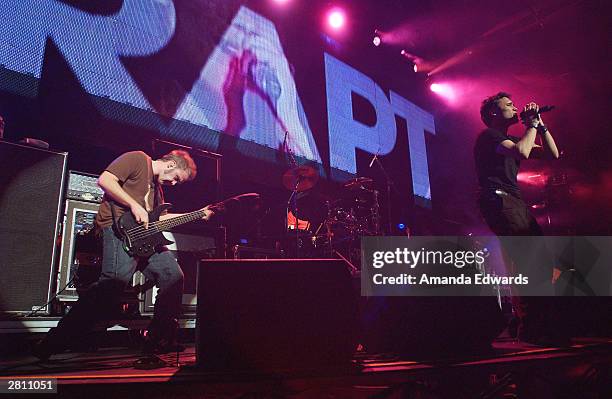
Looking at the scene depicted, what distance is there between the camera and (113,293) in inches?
97.3

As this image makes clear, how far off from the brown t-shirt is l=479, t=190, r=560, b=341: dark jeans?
2359 mm

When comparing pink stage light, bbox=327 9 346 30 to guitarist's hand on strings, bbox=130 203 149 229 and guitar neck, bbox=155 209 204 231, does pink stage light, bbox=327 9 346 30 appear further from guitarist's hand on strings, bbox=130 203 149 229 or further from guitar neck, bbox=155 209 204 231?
guitarist's hand on strings, bbox=130 203 149 229

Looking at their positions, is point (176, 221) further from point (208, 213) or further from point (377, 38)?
point (377, 38)

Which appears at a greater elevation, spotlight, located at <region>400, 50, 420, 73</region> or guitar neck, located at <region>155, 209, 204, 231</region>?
spotlight, located at <region>400, 50, 420, 73</region>

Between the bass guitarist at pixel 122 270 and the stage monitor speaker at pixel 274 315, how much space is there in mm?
1063

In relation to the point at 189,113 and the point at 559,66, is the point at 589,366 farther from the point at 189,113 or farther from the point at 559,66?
the point at 559,66

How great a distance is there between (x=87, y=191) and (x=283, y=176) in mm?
2402

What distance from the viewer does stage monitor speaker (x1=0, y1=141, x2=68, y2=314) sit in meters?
2.88

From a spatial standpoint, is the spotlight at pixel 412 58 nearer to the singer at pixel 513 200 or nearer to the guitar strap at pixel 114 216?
the singer at pixel 513 200

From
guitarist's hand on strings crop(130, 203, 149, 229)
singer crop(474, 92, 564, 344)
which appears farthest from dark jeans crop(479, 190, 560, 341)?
guitarist's hand on strings crop(130, 203, 149, 229)

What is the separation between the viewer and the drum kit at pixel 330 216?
535 centimetres

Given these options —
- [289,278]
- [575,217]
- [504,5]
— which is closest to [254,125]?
[289,278]

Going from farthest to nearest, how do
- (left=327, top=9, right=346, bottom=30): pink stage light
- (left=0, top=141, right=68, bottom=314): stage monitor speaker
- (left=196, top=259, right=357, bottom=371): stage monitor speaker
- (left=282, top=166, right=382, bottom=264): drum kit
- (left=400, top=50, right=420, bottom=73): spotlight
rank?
(left=400, top=50, right=420, bottom=73): spotlight, (left=327, top=9, right=346, bottom=30): pink stage light, (left=282, top=166, right=382, bottom=264): drum kit, (left=0, top=141, right=68, bottom=314): stage monitor speaker, (left=196, top=259, right=357, bottom=371): stage monitor speaker
